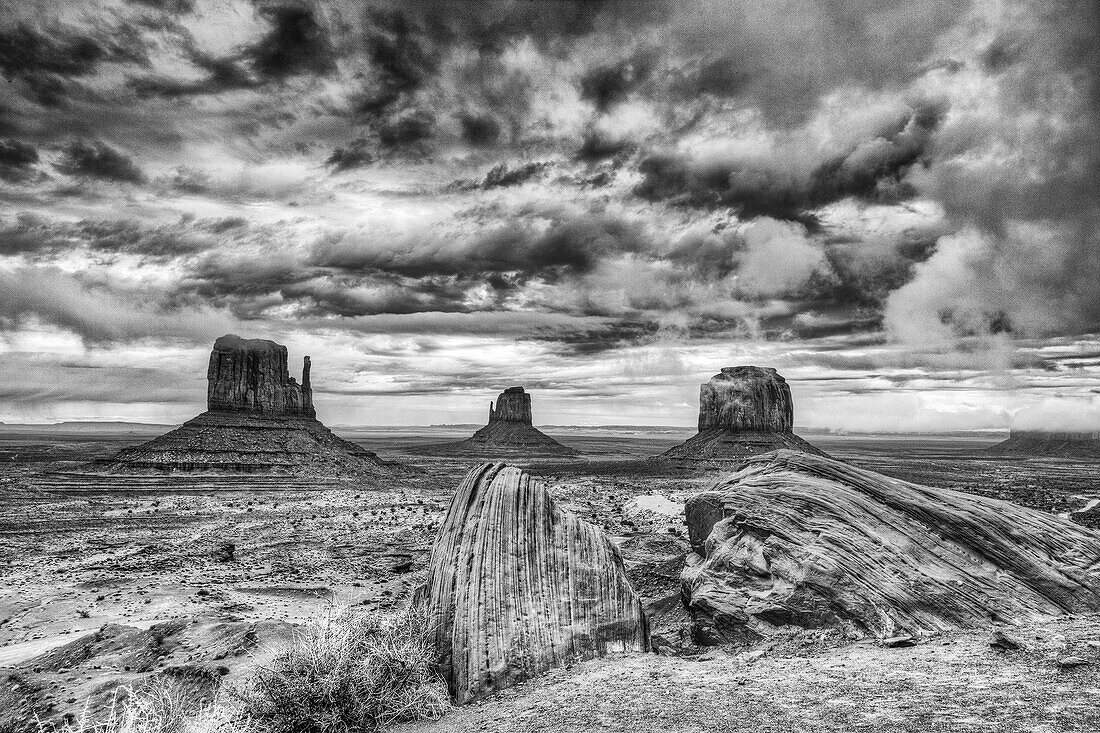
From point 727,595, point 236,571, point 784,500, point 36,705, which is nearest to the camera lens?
point 36,705

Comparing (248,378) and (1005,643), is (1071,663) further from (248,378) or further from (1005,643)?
(248,378)

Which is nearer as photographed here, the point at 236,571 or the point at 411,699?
the point at 411,699

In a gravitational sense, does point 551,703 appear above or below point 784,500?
below

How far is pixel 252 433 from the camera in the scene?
78.3m

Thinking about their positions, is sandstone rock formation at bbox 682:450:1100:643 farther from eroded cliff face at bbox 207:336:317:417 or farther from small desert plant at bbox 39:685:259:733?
eroded cliff face at bbox 207:336:317:417

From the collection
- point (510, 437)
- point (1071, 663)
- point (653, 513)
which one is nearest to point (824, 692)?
point (1071, 663)

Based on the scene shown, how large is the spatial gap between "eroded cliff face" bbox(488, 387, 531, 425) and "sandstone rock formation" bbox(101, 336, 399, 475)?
81212mm

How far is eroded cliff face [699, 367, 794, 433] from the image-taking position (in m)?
106

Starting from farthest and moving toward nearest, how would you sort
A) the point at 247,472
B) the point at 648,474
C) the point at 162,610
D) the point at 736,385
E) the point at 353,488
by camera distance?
the point at 736,385
the point at 648,474
the point at 247,472
the point at 353,488
the point at 162,610

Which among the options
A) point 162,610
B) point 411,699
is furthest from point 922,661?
point 162,610

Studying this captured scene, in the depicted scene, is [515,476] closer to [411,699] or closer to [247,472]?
[411,699]

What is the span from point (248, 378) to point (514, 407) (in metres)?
95.3

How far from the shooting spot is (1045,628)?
9.62 m

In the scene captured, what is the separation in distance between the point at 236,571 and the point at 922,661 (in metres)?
23.4
